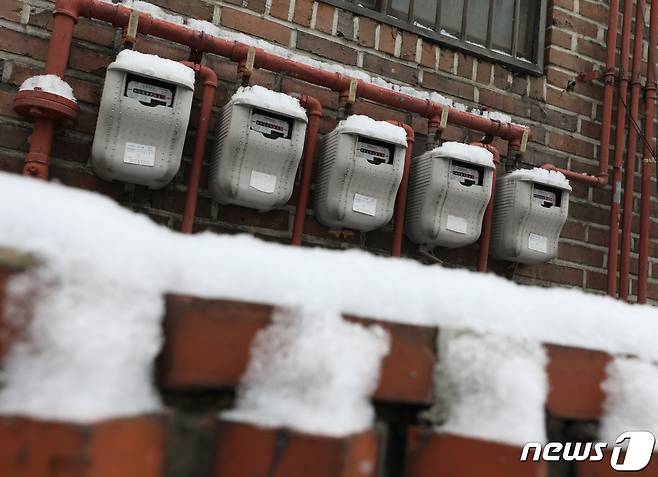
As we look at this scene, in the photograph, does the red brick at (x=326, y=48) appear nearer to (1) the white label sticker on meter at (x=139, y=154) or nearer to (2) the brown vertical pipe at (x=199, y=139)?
(2) the brown vertical pipe at (x=199, y=139)

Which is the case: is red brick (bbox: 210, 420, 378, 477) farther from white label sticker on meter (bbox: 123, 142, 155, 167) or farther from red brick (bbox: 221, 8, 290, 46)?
red brick (bbox: 221, 8, 290, 46)

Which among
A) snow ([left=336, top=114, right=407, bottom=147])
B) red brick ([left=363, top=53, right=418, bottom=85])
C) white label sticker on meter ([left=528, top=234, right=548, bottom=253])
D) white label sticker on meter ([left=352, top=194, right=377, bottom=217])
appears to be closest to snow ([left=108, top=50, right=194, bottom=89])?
snow ([left=336, top=114, right=407, bottom=147])

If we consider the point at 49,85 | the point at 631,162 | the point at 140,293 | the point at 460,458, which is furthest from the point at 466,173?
the point at 140,293

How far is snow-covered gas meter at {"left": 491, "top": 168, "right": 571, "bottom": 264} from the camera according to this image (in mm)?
2035

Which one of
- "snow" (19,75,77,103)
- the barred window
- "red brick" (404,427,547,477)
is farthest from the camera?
the barred window

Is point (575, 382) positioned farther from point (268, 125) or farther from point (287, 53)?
point (287, 53)

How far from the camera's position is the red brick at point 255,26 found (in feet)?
6.17

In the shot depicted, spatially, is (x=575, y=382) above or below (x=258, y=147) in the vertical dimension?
below

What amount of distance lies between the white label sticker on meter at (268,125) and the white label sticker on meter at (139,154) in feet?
1.01

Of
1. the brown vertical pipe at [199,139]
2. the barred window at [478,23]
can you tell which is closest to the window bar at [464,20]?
the barred window at [478,23]

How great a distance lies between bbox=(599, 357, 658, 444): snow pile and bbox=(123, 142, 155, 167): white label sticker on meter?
4.48ft

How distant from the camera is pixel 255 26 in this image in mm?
1911

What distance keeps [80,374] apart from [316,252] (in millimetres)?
243

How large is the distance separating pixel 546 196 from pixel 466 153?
1.28 feet
